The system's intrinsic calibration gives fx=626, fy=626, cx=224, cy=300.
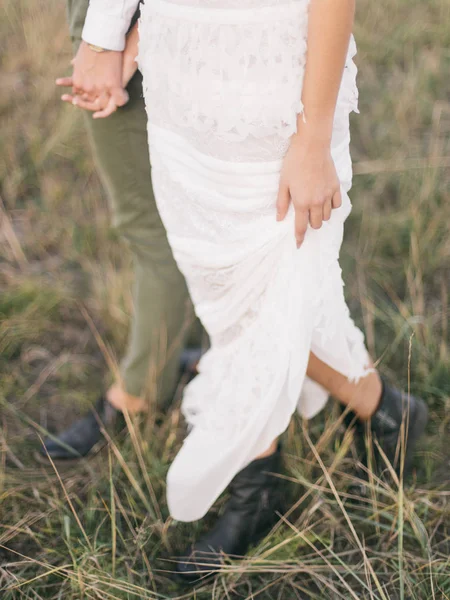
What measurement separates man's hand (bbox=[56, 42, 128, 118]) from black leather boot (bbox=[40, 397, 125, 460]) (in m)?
0.92

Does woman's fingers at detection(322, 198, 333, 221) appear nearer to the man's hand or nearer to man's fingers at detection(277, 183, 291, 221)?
man's fingers at detection(277, 183, 291, 221)

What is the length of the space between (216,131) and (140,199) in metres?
0.49

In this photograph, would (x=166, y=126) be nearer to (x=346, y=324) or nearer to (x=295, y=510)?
(x=346, y=324)

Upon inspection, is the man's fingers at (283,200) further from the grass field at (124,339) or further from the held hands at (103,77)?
the grass field at (124,339)

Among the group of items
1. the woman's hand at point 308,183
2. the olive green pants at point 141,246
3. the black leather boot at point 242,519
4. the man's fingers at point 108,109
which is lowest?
the black leather boot at point 242,519

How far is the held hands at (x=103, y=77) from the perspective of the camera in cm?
136

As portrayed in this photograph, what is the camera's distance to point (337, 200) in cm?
123

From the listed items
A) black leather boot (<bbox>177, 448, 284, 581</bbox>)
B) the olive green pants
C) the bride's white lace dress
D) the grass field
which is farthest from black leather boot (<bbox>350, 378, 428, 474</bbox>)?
the olive green pants

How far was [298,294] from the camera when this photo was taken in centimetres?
129

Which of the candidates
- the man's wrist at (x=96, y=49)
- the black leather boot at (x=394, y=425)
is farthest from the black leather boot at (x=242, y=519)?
the man's wrist at (x=96, y=49)

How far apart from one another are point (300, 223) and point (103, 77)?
1.84ft

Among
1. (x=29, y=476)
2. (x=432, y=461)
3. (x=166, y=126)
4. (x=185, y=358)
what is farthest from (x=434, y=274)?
(x=29, y=476)

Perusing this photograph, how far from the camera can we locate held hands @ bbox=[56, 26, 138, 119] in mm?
1359

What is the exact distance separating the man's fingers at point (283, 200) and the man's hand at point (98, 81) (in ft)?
1.50
